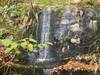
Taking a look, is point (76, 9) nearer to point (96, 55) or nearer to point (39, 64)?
point (96, 55)

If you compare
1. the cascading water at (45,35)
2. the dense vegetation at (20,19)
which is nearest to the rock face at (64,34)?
the cascading water at (45,35)

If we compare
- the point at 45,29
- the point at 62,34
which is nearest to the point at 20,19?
the point at 45,29

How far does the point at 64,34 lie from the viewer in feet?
19.8

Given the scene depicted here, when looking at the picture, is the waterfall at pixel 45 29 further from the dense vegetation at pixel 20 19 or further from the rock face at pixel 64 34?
the dense vegetation at pixel 20 19

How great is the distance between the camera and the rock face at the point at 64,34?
5.89 m

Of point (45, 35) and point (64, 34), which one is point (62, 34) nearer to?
point (64, 34)

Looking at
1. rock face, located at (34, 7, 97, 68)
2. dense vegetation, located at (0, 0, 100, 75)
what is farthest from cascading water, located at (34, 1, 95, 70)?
dense vegetation, located at (0, 0, 100, 75)

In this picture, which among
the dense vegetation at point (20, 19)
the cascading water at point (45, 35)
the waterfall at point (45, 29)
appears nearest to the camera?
the dense vegetation at point (20, 19)

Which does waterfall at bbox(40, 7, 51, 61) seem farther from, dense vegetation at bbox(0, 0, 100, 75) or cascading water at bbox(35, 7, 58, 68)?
dense vegetation at bbox(0, 0, 100, 75)

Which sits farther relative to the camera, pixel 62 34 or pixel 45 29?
pixel 45 29

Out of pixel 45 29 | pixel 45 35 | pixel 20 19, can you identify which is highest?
pixel 20 19

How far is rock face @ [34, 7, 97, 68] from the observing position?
5.89m

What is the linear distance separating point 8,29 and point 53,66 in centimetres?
132

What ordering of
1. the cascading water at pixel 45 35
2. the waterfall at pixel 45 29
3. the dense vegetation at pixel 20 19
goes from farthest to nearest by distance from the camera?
the waterfall at pixel 45 29
the cascading water at pixel 45 35
the dense vegetation at pixel 20 19
